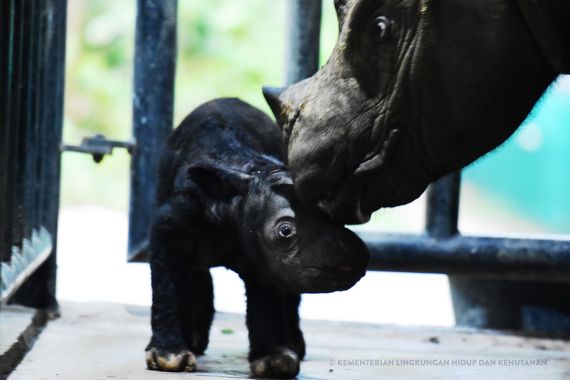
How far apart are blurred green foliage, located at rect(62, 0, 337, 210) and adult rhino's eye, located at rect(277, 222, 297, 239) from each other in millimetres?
10289

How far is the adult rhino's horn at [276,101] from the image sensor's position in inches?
130

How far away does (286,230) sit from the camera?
365 centimetres

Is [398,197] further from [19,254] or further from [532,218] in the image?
[532,218]

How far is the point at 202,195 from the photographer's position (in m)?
3.96

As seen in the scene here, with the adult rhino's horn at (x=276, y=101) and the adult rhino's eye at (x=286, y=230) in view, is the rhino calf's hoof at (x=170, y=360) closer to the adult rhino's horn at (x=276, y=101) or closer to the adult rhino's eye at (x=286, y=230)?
the adult rhino's eye at (x=286, y=230)

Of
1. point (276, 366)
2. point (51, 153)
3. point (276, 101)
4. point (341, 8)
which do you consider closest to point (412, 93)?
point (341, 8)

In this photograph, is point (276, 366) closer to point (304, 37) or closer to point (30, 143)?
point (30, 143)

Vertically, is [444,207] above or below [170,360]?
above

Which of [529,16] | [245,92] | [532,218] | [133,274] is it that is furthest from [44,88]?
[245,92]

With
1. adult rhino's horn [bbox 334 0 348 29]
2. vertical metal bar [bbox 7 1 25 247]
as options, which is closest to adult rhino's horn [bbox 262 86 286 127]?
adult rhino's horn [bbox 334 0 348 29]

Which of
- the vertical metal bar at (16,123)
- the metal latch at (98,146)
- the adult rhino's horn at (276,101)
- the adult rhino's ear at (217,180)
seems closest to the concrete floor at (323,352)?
the vertical metal bar at (16,123)

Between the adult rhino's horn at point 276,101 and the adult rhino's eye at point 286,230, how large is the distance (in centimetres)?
39

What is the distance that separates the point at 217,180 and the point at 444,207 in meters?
1.41

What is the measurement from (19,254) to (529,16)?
2.18 meters
